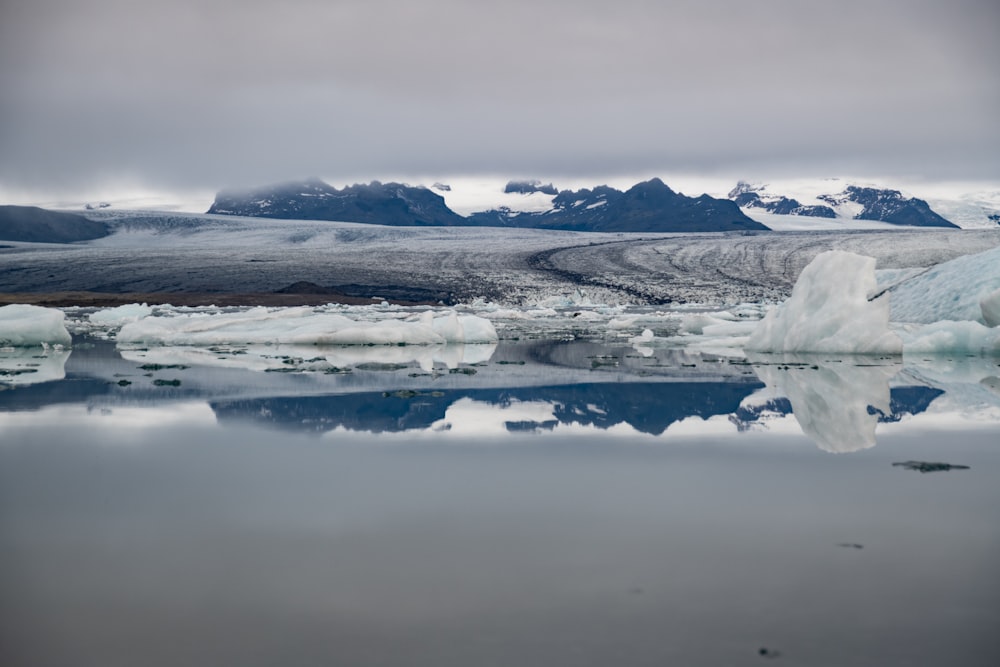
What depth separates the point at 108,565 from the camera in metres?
3.16

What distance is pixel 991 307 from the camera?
1377cm

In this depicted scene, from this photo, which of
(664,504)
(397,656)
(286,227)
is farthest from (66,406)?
(286,227)

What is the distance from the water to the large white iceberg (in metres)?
7.92

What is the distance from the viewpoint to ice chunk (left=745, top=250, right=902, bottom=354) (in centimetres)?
1289

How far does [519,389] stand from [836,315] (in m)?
A: 6.41

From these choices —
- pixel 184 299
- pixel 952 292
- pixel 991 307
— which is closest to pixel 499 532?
pixel 991 307

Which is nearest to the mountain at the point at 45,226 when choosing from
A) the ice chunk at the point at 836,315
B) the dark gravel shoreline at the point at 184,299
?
the dark gravel shoreline at the point at 184,299

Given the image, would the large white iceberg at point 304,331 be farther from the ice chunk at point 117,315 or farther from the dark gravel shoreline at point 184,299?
the dark gravel shoreline at point 184,299

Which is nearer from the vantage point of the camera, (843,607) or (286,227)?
(843,607)

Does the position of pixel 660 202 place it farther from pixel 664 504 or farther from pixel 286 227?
pixel 664 504

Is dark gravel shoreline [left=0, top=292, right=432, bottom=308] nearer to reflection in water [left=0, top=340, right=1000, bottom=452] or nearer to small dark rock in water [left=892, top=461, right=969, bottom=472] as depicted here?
reflection in water [left=0, top=340, right=1000, bottom=452]

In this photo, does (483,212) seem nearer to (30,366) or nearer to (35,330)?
(35,330)

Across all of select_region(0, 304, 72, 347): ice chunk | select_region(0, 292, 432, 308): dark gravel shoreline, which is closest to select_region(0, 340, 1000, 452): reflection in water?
select_region(0, 304, 72, 347): ice chunk

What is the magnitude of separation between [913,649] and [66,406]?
700 centimetres
